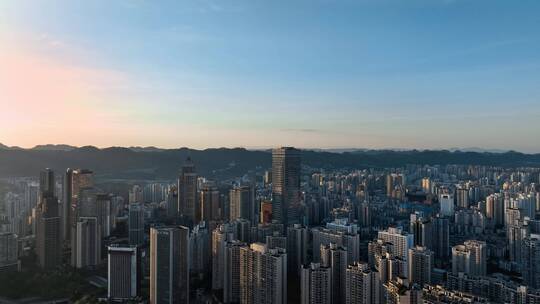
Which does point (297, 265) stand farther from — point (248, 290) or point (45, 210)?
point (45, 210)

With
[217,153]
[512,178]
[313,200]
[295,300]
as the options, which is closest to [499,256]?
[295,300]

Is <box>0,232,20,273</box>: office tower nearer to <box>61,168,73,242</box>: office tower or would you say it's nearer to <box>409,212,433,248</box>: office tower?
<box>61,168,73,242</box>: office tower

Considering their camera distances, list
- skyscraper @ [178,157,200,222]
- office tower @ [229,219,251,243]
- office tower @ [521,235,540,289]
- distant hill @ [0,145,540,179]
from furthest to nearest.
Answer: distant hill @ [0,145,540,179] < skyscraper @ [178,157,200,222] < office tower @ [229,219,251,243] < office tower @ [521,235,540,289]

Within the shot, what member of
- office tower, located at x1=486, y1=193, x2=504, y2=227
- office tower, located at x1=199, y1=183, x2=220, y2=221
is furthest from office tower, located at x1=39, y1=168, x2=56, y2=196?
office tower, located at x1=486, y1=193, x2=504, y2=227

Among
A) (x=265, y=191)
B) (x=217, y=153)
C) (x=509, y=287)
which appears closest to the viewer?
(x=509, y=287)

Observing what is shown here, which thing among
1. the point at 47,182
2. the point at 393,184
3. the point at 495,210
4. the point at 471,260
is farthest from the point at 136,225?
the point at 393,184

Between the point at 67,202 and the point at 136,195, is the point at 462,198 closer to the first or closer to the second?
the point at 136,195
